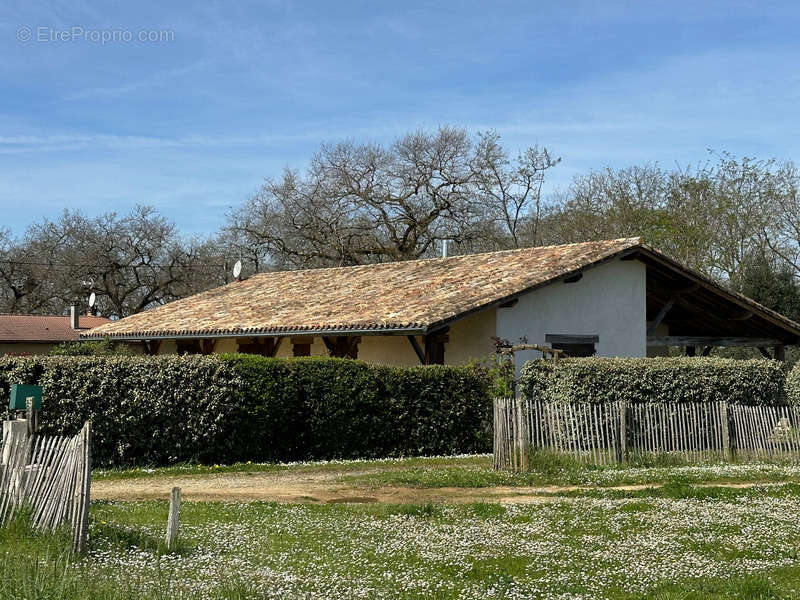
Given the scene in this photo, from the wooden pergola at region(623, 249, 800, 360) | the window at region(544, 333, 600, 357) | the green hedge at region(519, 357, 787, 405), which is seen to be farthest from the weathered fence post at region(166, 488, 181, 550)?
the wooden pergola at region(623, 249, 800, 360)

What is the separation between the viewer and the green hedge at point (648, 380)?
648 inches

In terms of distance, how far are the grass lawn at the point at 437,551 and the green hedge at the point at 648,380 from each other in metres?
4.23

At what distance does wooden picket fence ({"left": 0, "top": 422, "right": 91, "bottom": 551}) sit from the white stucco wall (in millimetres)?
13613

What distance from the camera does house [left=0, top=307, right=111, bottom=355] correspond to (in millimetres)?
45753

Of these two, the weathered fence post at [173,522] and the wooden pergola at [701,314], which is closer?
the weathered fence post at [173,522]

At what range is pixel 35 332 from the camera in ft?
154

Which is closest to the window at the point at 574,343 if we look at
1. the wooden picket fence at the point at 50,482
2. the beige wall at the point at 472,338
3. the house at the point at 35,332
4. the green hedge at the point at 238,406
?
the beige wall at the point at 472,338

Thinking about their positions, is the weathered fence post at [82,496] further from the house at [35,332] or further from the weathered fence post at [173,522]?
the house at [35,332]

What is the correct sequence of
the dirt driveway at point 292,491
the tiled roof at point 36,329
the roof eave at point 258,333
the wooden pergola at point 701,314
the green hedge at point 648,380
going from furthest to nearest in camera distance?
the tiled roof at point 36,329
the wooden pergola at point 701,314
the roof eave at point 258,333
the green hedge at point 648,380
the dirt driveway at point 292,491

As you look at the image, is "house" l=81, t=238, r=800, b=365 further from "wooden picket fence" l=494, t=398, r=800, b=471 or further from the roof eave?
"wooden picket fence" l=494, t=398, r=800, b=471

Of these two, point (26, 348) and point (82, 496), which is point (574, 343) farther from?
point (26, 348)

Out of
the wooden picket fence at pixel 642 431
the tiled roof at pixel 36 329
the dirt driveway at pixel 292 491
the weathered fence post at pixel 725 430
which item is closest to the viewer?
the dirt driveway at pixel 292 491

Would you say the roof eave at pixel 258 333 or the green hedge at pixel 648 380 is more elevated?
the roof eave at pixel 258 333

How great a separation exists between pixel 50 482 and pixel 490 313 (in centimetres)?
1414
